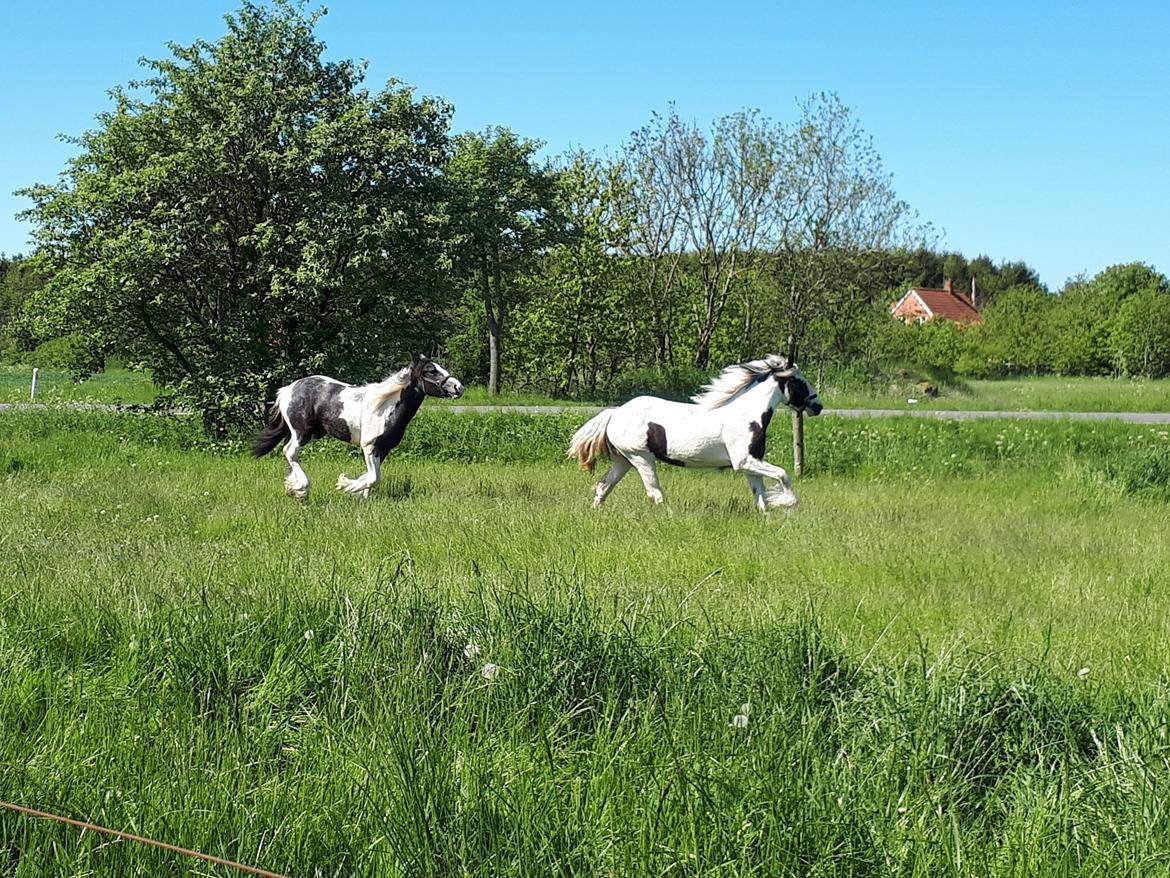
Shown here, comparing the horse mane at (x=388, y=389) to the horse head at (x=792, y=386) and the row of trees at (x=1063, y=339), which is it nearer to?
the horse head at (x=792, y=386)

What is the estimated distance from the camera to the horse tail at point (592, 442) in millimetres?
12172

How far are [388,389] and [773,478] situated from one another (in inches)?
186

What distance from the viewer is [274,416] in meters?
13.7

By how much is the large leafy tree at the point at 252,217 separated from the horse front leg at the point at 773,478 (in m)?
9.29

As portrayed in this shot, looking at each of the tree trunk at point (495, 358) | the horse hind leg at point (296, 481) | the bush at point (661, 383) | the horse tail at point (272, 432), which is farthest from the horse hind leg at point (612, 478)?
the tree trunk at point (495, 358)

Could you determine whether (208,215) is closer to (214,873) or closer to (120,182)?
(120,182)

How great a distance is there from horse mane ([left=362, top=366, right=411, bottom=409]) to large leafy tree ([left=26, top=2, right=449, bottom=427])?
19.3 ft

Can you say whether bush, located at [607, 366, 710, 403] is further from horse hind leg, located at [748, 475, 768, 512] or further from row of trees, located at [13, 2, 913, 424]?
horse hind leg, located at [748, 475, 768, 512]

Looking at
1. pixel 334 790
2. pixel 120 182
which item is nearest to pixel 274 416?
pixel 120 182

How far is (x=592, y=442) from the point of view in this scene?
1221 cm

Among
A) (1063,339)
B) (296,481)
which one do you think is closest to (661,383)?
(296,481)

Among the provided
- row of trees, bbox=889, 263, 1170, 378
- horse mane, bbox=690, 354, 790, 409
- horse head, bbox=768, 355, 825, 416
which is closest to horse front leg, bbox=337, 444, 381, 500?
horse mane, bbox=690, 354, 790, 409

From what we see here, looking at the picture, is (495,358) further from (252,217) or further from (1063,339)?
(1063,339)

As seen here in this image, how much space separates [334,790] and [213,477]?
1146 cm
